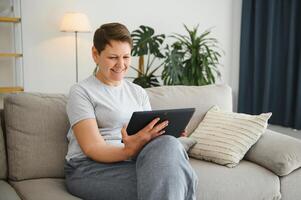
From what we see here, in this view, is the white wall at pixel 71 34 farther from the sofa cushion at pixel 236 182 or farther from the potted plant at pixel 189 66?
the sofa cushion at pixel 236 182

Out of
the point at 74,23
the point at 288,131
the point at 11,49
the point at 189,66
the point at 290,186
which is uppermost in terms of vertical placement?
the point at 74,23

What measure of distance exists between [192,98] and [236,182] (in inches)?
25.4

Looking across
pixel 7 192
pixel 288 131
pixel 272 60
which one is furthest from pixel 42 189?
pixel 272 60

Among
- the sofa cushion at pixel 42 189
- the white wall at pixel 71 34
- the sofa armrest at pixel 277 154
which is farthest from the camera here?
the white wall at pixel 71 34

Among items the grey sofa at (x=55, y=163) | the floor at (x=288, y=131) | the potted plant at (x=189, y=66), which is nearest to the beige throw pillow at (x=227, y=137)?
the grey sofa at (x=55, y=163)

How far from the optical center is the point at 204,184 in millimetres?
1733

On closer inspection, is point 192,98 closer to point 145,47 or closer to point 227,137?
point 227,137

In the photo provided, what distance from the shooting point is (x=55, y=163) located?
1.77 metres

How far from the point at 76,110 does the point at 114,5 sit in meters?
2.74

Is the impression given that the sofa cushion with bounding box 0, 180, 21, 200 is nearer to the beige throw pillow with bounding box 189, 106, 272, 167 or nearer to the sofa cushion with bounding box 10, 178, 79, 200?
the sofa cushion with bounding box 10, 178, 79, 200

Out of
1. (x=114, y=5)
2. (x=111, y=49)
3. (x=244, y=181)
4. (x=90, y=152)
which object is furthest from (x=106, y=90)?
(x=114, y=5)

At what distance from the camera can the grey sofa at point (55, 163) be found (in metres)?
1.72

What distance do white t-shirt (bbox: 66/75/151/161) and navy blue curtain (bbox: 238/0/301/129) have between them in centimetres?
273

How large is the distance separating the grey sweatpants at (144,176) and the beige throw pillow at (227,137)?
0.57 meters
